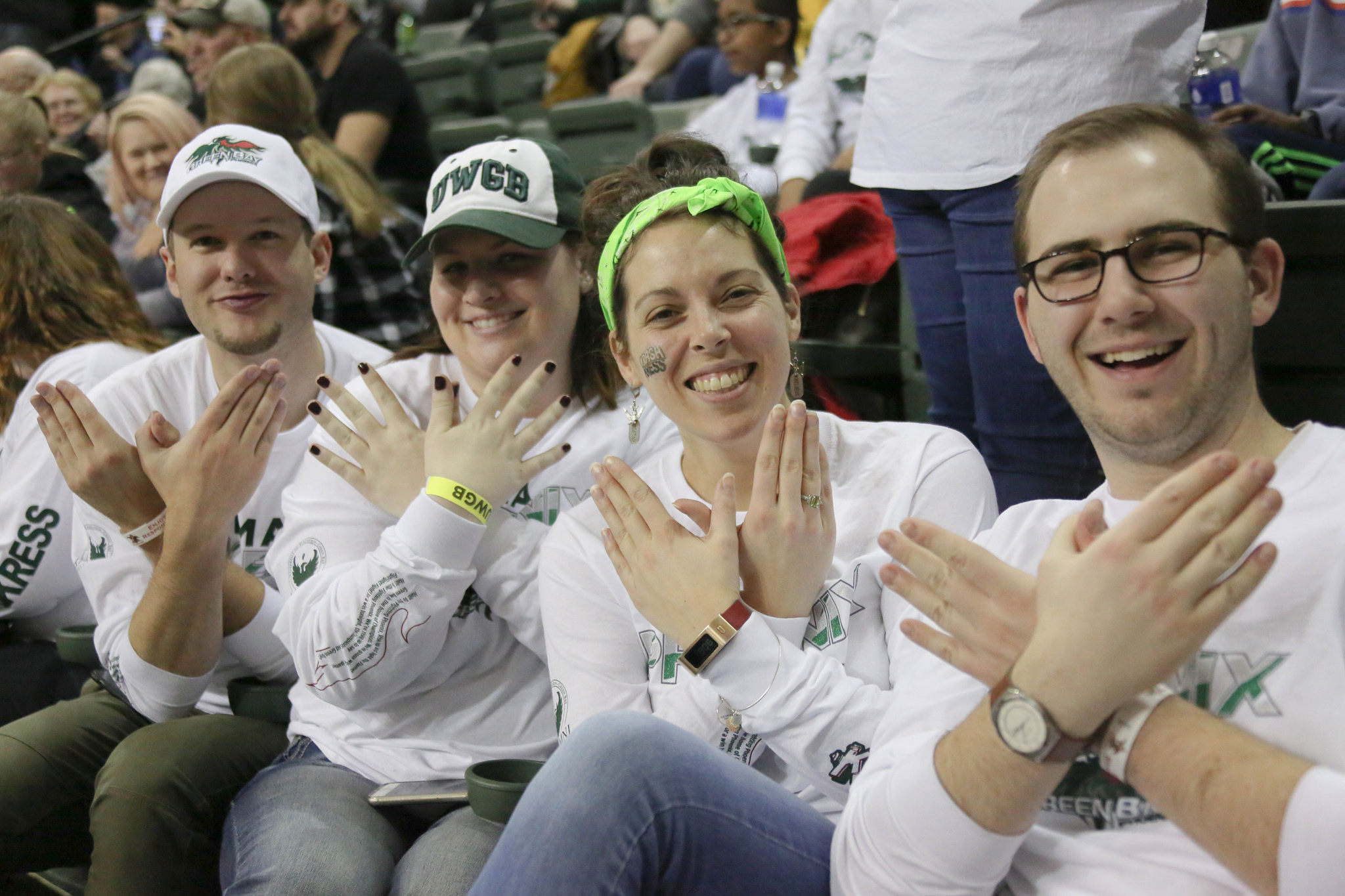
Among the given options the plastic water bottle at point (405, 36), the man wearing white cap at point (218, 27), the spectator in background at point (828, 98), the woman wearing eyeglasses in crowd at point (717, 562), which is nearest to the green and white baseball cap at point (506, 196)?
the woman wearing eyeglasses in crowd at point (717, 562)

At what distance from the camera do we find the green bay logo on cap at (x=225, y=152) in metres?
2.26

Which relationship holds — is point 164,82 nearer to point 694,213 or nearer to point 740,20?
point 740,20

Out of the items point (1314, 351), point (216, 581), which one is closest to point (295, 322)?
point (216, 581)

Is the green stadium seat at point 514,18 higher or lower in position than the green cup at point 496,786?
higher

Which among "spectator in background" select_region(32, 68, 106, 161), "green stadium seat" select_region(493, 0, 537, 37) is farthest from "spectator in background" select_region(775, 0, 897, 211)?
"green stadium seat" select_region(493, 0, 537, 37)

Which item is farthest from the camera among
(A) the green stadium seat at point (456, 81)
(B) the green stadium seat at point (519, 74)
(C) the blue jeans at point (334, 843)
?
(A) the green stadium seat at point (456, 81)

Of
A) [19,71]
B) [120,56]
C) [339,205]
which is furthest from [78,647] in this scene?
[120,56]

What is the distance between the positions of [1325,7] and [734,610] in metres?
1.77

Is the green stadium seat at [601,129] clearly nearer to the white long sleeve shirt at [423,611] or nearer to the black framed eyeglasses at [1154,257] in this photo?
the white long sleeve shirt at [423,611]

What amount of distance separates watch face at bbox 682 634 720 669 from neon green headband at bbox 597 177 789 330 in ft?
1.99

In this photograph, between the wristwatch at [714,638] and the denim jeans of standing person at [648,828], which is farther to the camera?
the wristwatch at [714,638]

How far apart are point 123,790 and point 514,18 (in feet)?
20.7

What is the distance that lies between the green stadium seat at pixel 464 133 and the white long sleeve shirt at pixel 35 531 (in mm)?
3203

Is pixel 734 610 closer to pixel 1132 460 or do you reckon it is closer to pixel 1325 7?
pixel 1132 460
